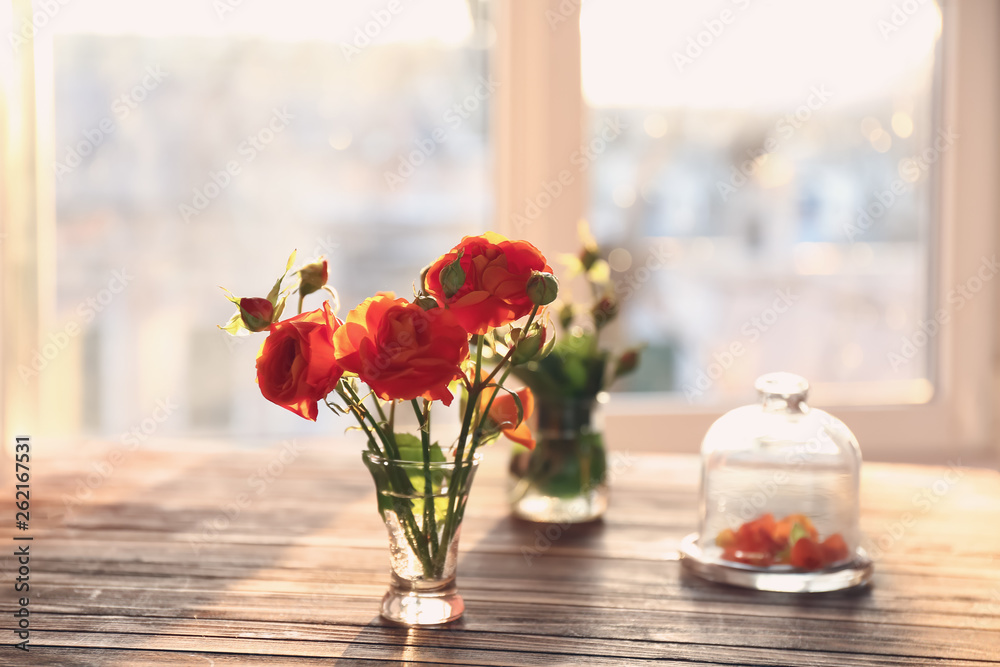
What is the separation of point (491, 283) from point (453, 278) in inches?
1.2

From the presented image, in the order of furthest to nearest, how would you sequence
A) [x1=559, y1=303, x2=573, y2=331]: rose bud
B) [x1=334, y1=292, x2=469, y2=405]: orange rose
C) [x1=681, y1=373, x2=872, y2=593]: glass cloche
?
1. [x1=559, y1=303, x2=573, y2=331]: rose bud
2. [x1=681, y1=373, x2=872, y2=593]: glass cloche
3. [x1=334, y1=292, x2=469, y2=405]: orange rose

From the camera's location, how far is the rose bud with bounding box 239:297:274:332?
776 millimetres

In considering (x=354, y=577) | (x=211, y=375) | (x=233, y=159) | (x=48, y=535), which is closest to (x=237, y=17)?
(x=233, y=159)

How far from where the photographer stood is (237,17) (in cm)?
240
